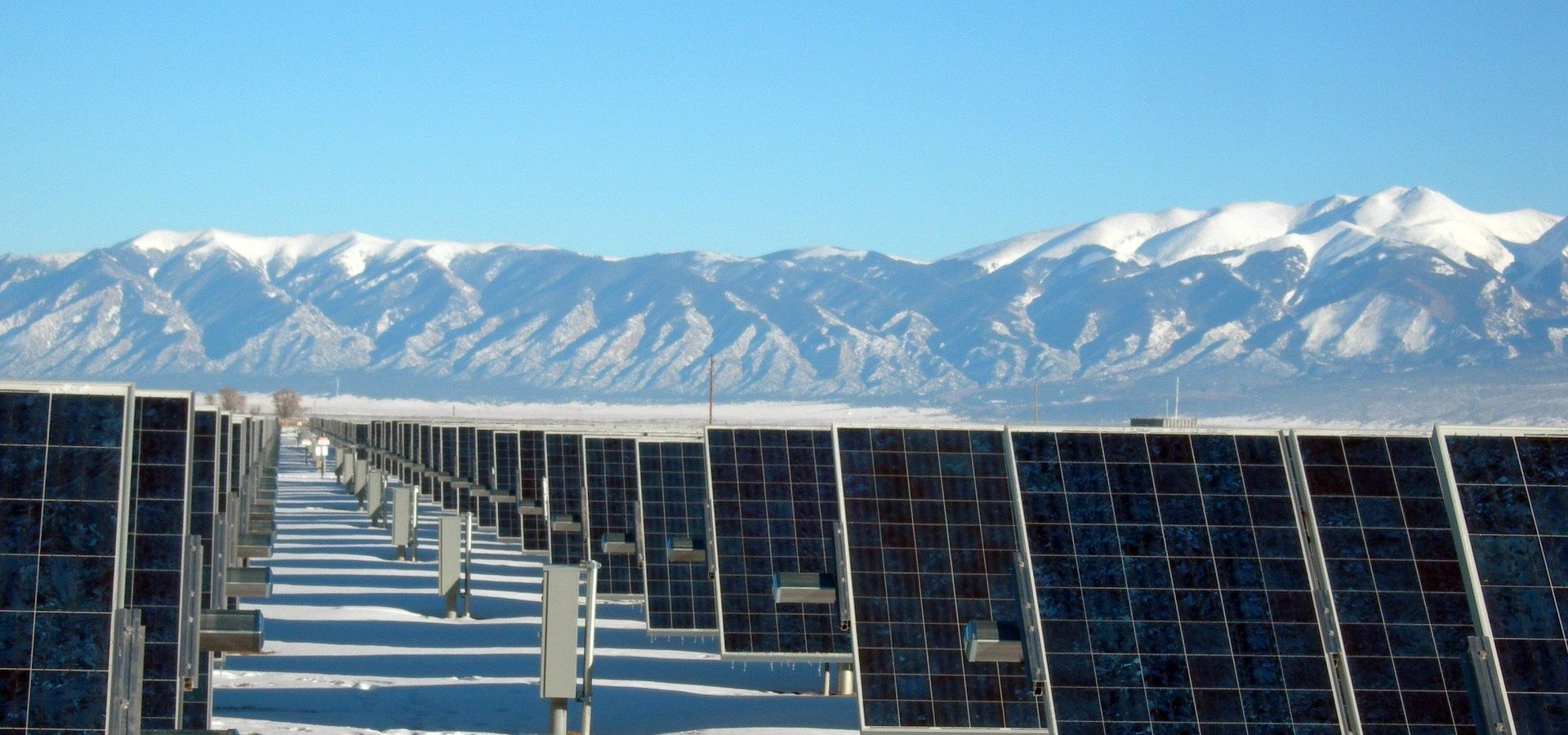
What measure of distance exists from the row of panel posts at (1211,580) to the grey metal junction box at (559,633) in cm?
307

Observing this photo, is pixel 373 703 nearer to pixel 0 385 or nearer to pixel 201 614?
pixel 201 614

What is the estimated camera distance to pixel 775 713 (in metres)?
20.3

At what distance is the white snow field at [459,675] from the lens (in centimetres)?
2006

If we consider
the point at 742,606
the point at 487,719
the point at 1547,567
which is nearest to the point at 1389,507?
the point at 1547,567

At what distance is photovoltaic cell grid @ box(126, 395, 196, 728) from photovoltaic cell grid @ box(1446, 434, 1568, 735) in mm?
7250

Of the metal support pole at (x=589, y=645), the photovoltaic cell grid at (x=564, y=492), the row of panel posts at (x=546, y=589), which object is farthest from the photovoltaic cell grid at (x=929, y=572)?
the photovoltaic cell grid at (x=564, y=492)

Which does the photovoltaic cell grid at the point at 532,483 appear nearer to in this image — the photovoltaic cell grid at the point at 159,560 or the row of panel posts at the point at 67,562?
the photovoltaic cell grid at the point at 159,560

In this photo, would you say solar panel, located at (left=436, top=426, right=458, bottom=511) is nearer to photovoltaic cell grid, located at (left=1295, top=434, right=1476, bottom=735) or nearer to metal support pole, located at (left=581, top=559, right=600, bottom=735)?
metal support pole, located at (left=581, top=559, right=600, bottom=735)

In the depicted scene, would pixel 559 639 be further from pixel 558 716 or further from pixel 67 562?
pixel 67 562

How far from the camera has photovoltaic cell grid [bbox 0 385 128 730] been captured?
952 centimetres

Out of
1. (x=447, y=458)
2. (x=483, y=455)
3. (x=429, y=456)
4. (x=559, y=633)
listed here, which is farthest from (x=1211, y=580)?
(x=429, y=456)

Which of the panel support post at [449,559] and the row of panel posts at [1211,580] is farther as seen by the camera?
the panel support post at [449,559]

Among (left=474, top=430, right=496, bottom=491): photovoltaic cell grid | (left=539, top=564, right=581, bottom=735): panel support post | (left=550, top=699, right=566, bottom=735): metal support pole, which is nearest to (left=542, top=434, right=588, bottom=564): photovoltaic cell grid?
(left=474, top=430, right=496, bottom=491): photovoltaic cell grid

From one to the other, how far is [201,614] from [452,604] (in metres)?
19.3
